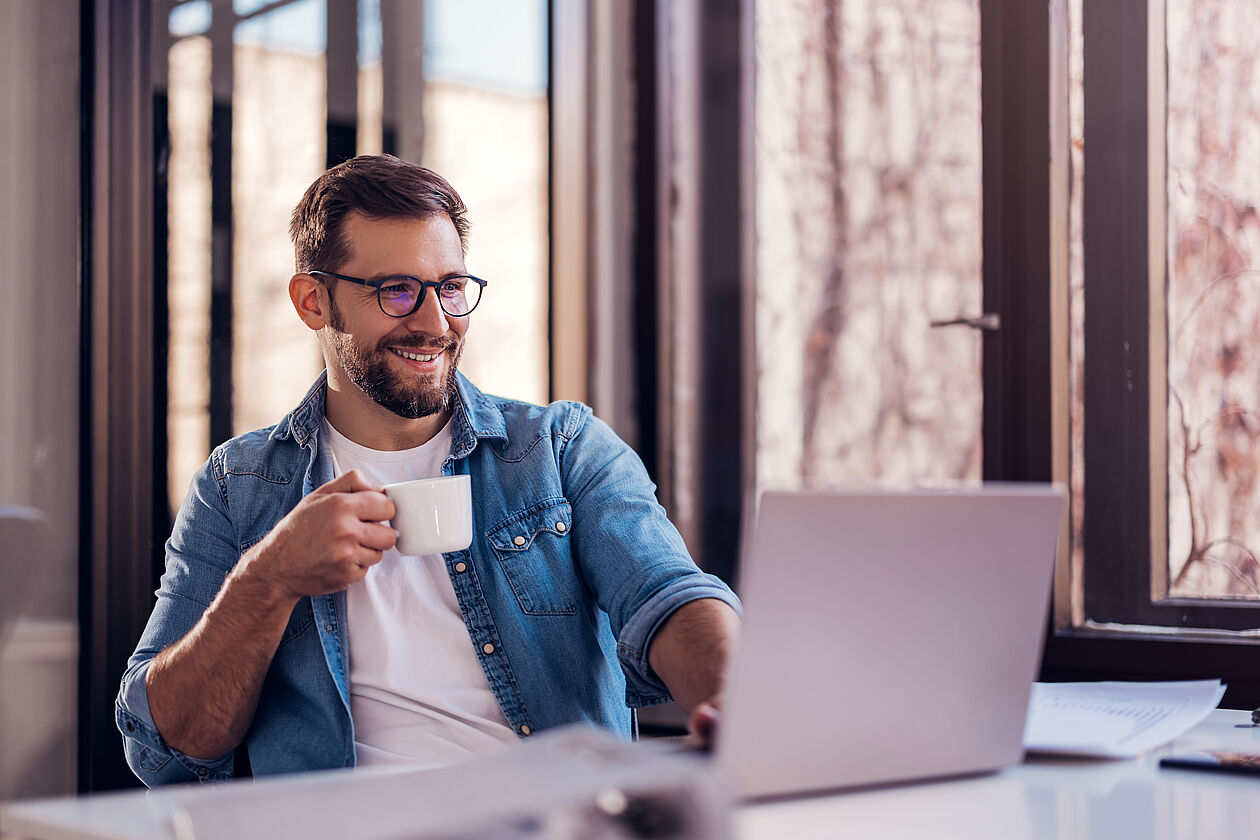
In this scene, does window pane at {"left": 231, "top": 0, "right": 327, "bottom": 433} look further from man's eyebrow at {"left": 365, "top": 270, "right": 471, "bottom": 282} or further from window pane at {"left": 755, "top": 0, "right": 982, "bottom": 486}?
window pane at {"left": 755, "top": 0, "right": 982, "bottom": 486}

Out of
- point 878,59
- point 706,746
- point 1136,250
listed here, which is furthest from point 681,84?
point 706,746

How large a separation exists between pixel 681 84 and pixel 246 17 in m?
0.90

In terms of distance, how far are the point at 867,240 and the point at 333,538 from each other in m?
1.42

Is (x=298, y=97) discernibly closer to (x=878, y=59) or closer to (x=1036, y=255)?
(x=878, y=59)

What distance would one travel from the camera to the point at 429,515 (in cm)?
114

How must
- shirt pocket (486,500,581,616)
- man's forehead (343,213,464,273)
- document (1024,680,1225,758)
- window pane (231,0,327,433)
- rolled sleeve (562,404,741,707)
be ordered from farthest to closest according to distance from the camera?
1. window pane (231,0,327,433)
2. man's forehead (343,213,464,273)
3. shirt pocket (486,500,581,616)
4. rolled sleeve (562,404,741,707)
5. document (1024,680,1225,758)

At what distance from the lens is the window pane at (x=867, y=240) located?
6.82ft

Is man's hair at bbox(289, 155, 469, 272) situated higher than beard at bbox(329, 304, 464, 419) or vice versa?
man's hair at bbox(289, 155, 469, 272)

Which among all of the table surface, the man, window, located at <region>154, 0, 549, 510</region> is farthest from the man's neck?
the table surface

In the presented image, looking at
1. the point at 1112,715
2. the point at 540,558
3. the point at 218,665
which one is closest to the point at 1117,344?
the point at 1112,715

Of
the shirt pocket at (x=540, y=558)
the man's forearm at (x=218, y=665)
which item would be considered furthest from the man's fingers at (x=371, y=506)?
the shirt pocket at (x=540, y=558)

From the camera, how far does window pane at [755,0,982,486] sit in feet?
6.82

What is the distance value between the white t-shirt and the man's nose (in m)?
0.29

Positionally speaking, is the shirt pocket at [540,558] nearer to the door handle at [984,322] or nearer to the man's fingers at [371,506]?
the man's fingers at [371,506]
